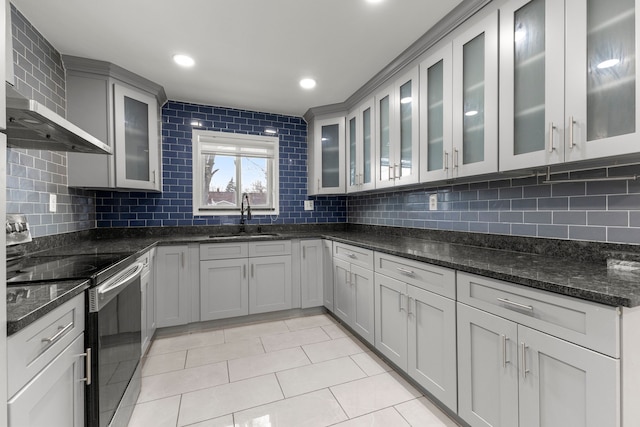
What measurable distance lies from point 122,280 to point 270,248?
1.55m

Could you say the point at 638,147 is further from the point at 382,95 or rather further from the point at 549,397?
the point at 382,95

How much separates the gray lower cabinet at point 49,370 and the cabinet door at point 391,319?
1.65 meters

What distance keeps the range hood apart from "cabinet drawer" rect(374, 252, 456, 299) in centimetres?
175

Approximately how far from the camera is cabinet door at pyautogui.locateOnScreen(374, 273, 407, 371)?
1.88 metres

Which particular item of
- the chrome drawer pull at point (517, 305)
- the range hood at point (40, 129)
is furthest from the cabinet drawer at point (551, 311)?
the range hood at point (40, 129)

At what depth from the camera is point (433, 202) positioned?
2.46m

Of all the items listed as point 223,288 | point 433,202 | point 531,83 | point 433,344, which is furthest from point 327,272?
point 531,83

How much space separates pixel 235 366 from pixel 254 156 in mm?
2298

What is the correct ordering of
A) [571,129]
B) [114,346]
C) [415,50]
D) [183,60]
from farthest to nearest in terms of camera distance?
[183,60] → [415,50] → [114,346] → [571,129]

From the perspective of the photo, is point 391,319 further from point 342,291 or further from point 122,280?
point 122,280

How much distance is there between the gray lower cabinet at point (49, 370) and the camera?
761 mm

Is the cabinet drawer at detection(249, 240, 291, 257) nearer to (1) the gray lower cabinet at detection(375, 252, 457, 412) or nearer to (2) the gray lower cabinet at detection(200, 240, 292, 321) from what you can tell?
(2) the gray lower cabinet at detection(200, 240, 292, 321)

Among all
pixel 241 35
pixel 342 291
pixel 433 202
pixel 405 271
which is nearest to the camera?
pixel 405 271

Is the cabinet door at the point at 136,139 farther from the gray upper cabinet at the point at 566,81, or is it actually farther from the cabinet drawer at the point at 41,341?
the gray upper cabinet at the point at 566,81
